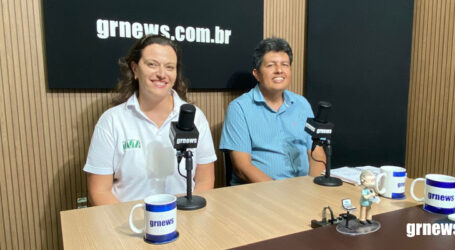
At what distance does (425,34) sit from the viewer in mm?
3123

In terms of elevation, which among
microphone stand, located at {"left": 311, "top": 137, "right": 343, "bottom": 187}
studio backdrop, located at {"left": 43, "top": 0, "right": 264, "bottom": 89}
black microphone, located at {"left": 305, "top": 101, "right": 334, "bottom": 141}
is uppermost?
studio backdrop, located at {"left": 43, "top": 0, "right": 264, "bottom": 89}

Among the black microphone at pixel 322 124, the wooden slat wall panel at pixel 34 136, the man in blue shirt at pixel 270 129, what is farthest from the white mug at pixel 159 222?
the wooden slat wall panel at pixel 34 136

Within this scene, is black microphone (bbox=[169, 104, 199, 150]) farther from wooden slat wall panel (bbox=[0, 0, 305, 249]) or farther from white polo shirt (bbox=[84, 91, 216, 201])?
wooden slat wall panel (bbox=[0, 0, 305, 249])

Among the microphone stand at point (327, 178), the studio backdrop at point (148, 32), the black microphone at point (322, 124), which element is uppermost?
the studio backdrop at point (148, 32)

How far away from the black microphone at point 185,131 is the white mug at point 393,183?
812 millimetres

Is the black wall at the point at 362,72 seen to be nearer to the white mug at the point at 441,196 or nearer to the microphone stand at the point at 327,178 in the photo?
the microphone stand at the point at 327,178

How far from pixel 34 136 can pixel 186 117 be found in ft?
4.57

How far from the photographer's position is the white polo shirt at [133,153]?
173cm

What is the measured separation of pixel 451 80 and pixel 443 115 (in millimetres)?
311

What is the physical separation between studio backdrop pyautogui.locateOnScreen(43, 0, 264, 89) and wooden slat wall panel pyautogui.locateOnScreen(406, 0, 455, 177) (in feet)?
5.11

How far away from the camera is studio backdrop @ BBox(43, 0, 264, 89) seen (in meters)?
2.14

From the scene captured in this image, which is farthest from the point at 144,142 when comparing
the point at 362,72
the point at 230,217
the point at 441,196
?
the point at 362,72

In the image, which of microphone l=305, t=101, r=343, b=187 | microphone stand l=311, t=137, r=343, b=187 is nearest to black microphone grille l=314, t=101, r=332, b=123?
microphone l=305, t=101, r=343, b=187

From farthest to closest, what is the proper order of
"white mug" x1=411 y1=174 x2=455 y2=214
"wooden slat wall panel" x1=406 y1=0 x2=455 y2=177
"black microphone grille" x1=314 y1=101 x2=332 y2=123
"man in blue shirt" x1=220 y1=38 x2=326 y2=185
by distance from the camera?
"wooden slat wall panel" x1=406 y1=0 x2=455 y2=177, "man in blue shirt" x1=220 y1=38 x2=326 y2=185, "black microphone grille" x1=314 y1=101 x2=332 y2=123, "white mug" x1=411 y1=174 x2=455 y2=214
